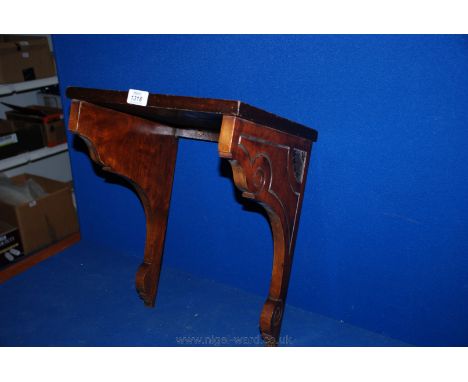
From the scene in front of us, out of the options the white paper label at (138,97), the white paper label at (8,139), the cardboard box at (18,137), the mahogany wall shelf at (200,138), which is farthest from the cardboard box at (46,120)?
the white paper label at (138,97)

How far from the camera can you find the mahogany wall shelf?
1.00m

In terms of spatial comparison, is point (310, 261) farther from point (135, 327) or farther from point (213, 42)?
point (213, 42)

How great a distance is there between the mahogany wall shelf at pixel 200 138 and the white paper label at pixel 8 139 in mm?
934

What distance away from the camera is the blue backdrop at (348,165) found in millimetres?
1243

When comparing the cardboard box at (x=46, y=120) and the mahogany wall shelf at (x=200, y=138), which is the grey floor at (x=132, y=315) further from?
the cardboard box at (x=46, y=120)

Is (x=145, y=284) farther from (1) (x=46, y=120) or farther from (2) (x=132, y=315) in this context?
(1) (x=46, y=120)

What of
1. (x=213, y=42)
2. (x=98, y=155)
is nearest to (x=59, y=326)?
(x=98, y=155)

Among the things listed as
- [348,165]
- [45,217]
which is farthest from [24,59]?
[348,165]

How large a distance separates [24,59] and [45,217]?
30.9 inches

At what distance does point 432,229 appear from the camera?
4.42 ft

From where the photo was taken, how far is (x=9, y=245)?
79.0 inches

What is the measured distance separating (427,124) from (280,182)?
0.47 meters

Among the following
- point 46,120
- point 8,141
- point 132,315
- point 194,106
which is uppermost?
point 194,106

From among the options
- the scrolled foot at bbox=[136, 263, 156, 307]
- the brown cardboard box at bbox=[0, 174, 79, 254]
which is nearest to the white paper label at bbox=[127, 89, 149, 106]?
the scrolled foot at bbox=[136, 263, 156, 307]
